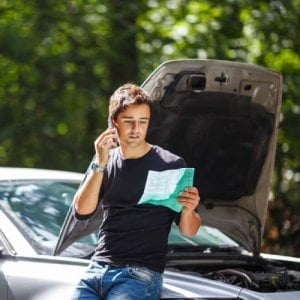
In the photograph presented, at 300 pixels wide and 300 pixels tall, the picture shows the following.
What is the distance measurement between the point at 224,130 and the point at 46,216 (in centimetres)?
121

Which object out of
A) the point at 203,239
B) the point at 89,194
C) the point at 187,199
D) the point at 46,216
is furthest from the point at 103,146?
the point at 203,239

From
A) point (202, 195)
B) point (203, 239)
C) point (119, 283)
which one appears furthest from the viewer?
point (203, 239)

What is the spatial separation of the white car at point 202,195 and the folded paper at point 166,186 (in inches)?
21.1

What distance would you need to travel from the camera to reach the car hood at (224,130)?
5930mm

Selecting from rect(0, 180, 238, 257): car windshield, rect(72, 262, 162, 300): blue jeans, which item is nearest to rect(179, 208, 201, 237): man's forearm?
rect(72, 262, 162, 300): blue jeans

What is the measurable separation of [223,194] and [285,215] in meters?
4.73

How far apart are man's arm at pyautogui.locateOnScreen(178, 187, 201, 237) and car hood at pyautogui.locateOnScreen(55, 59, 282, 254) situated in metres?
0.96

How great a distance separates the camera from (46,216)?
6004 millimetres

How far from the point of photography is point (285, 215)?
11023 millimetres

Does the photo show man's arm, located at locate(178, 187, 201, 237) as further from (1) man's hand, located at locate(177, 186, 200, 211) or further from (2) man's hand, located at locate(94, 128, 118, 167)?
(2) man's hand, located at locate(94, 128, 118, 167)

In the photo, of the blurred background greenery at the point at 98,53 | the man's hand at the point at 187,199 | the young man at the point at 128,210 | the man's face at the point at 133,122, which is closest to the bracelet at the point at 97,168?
the young man at the point at 128,210

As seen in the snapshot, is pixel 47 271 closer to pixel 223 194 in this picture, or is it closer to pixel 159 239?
pixel 159 239

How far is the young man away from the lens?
15.3 feet

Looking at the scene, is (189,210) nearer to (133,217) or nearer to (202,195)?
(133,217)
